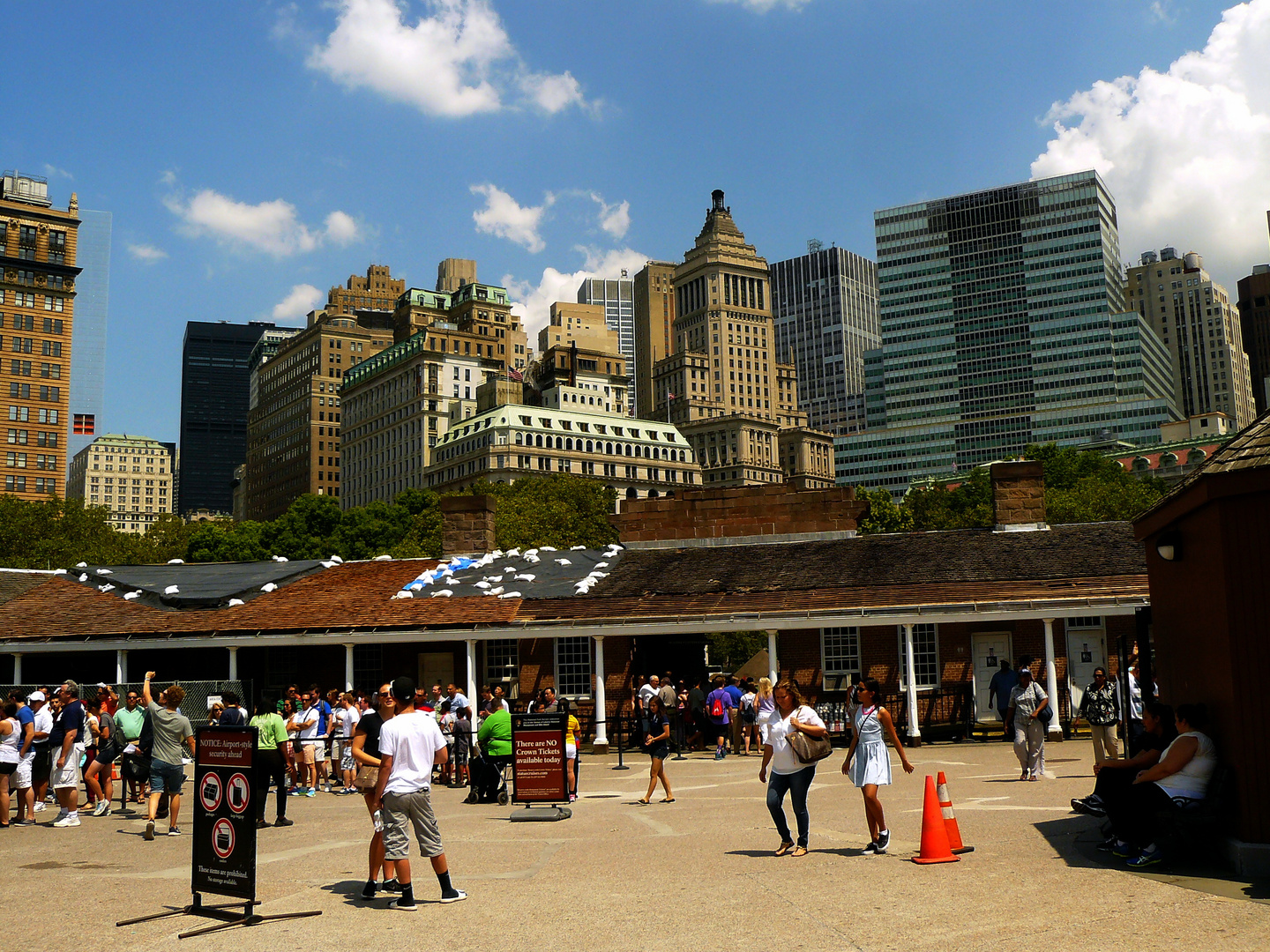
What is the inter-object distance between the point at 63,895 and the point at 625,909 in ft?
16.6

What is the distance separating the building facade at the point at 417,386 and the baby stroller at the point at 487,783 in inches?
5091

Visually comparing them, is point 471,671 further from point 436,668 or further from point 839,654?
point 839,654

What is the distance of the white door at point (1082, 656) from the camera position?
23359 millimetres

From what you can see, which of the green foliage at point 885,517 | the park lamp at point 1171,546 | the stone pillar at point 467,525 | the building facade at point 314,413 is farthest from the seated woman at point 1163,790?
the building facade at point 314,413

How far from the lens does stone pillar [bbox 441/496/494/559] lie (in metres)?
31.0

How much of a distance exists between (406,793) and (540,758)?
20.6ft

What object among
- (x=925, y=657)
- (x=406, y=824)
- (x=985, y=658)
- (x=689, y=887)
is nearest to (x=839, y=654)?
(x=925, y=657)

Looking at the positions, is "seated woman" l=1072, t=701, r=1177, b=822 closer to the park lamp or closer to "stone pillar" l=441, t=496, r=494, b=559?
the park lamp

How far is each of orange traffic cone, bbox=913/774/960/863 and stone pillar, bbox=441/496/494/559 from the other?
867 inches

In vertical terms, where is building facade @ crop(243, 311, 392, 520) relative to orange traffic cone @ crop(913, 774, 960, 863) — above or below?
above

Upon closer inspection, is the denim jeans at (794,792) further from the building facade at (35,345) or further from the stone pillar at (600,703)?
the building facade at (35,345)

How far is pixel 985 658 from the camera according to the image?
23.8m

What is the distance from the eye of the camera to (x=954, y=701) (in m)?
23.6

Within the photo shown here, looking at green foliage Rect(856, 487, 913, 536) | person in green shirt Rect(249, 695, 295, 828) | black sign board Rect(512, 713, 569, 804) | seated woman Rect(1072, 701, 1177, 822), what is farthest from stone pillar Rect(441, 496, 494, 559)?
green foliage Rect(856, 487, 913, 536)
